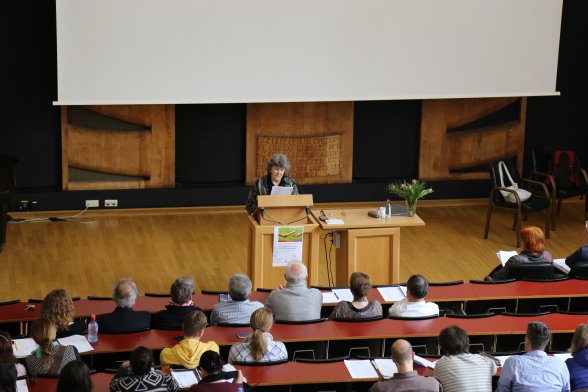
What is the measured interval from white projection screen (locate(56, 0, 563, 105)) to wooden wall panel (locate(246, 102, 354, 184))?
634 millimetres

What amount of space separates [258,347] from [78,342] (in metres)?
1.24

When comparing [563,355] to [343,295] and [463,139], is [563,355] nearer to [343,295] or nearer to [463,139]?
[343,295]

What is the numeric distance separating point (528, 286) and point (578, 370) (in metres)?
1.85

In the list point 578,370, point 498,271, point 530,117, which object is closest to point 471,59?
point 530,117

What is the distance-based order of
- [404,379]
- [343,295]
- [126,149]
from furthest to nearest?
1. [126,149]
2. [343,295]
3. [404,379]

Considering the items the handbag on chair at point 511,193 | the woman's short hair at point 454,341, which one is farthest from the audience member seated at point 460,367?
the handbag on chair at point 511,193

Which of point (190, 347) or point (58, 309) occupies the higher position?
point (58, 309)

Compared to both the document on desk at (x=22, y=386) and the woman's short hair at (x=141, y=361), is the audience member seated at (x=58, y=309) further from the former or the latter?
the woman's short hair at (x=141, y=361)

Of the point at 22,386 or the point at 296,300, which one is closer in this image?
the point at 22,386

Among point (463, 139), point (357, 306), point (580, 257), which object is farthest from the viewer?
point (463, 139)

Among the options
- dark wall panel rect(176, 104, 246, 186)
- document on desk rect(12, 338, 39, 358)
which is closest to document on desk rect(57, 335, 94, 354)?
document on desk rect(12, 338, 39, 358)

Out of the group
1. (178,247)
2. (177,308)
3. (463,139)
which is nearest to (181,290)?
(177,308)

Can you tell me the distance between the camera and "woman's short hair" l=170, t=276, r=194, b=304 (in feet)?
22.2

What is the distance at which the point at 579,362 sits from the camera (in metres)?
6.12
